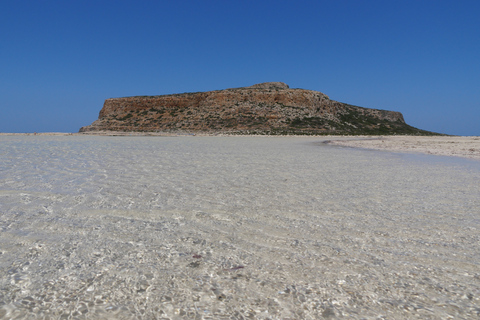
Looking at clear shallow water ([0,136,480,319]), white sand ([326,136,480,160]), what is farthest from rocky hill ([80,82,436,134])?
clear shallow water ([0,136,480,319])

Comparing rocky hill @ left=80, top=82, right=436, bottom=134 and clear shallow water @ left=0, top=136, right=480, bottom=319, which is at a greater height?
rocky hill @ left=80, top=82, right=436, bottom=134

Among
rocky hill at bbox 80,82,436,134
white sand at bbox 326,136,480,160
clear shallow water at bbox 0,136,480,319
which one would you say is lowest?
clear shallow water at bbox 0,136,480,319

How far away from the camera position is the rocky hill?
6125 centimetres

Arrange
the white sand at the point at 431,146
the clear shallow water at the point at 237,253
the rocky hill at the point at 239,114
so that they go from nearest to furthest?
the clear shallow water at the point at 237,253, the white sand at the point at 431,146, the rocky hill at the point at 239,114

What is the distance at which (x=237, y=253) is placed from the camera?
9.54 feet

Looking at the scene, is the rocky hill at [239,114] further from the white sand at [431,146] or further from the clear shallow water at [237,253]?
the clear shallow water at [237,253]

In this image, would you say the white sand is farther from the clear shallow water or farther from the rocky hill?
the rocky hill

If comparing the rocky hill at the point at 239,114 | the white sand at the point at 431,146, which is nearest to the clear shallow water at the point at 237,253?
the white sand at the point at 431,146

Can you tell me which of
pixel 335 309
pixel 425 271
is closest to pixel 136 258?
pixel 335 309

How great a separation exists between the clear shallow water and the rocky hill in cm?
5079

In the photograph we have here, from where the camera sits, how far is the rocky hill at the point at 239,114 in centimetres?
6125

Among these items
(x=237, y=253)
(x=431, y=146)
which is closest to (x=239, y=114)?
(x=431, y=146)

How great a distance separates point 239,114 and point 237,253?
62.8m

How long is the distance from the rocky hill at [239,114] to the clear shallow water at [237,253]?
5079 centimetres
